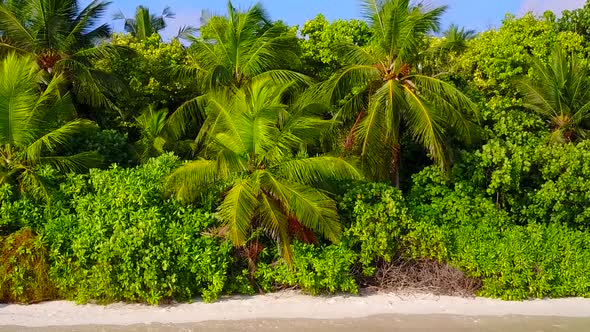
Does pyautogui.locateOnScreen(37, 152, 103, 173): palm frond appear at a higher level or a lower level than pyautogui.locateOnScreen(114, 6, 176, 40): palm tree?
lower

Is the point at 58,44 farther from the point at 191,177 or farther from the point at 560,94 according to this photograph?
the point at 560,94

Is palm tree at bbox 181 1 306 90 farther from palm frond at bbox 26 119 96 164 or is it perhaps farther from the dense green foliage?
palm frond at bbox 26 119 96 164

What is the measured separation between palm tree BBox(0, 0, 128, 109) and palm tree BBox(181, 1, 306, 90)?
2400 mm

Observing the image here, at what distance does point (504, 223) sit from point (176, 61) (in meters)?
10.7

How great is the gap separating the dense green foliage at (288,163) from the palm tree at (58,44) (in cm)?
5

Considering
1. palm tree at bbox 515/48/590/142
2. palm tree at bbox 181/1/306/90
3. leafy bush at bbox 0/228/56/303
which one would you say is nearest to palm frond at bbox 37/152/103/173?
leafy bush at bbox 0/228/56/303

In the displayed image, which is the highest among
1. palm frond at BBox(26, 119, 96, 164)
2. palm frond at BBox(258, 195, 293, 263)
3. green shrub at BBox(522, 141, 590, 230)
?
palm frond at BBox(26, 119, 96, 164)

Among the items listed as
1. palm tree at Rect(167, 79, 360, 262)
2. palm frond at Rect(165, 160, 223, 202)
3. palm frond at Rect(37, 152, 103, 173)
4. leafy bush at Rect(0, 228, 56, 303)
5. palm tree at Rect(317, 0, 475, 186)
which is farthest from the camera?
palm tree at Rect(317, 0, 475, 186)

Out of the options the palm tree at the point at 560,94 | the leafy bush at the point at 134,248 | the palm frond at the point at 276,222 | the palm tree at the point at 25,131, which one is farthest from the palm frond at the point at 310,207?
the palm tree at the point at 560,94

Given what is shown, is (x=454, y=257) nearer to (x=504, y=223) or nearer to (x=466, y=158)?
(x=504, y=223)

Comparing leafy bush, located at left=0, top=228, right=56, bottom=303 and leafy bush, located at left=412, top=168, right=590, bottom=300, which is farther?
leafy bush, located at left=412, top=168, right=590, bottom=300

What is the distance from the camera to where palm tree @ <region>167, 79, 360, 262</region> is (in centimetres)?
992

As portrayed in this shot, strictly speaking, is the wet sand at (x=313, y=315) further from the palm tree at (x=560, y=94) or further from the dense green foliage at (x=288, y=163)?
the palm tree at (x=560, y=94)

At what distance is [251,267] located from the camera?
10.4 meters
